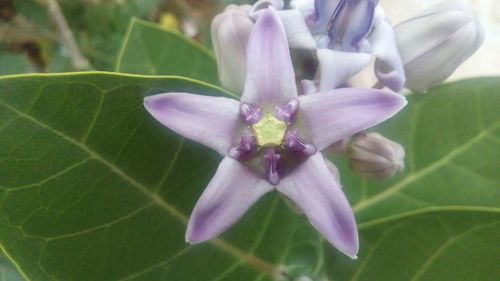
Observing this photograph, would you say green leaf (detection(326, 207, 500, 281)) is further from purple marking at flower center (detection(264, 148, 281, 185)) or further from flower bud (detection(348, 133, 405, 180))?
purple marking at flower center (detection(264, 148, 281, 185))

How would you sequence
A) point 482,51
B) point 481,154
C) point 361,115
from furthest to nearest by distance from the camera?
point 482,51 < point 481,154 < point 361,115

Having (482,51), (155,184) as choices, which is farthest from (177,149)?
(482,51)

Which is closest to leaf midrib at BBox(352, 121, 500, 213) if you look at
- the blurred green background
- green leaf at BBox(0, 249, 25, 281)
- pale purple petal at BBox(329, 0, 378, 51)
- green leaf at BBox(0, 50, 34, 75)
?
pale purple petal at BBox(329, 0, 378, 51)

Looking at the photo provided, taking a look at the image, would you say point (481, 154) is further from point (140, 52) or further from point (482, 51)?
point (482, 51)

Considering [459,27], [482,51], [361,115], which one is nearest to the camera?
[361,115]

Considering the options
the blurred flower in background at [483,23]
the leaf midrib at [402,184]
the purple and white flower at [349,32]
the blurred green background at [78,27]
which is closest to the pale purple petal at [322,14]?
the purple and white flower at [349,32]
